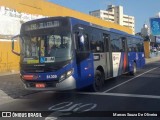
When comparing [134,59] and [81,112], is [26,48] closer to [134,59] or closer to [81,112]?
[81,112]

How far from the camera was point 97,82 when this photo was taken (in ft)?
43.4

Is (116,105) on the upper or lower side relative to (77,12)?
lower

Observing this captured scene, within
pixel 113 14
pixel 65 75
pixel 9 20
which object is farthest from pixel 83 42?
pixel 113 14

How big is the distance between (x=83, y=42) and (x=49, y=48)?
58.8 inches

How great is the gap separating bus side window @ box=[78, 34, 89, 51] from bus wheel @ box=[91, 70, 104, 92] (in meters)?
1.57

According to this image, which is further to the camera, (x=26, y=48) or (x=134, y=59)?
(x=134, y=59)

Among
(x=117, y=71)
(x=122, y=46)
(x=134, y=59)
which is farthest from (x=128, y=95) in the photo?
(x=134, y=59)

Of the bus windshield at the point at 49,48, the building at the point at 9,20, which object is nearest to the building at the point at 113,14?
the building at the point at 9,20

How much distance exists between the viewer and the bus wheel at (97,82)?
42.3 feet

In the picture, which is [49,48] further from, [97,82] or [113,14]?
[113,14]

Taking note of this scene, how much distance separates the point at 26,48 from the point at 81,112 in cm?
384

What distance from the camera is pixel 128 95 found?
11.6 meters

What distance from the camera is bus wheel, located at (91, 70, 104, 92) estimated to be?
507 inches

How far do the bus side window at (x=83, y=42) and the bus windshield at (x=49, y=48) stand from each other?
582mm
